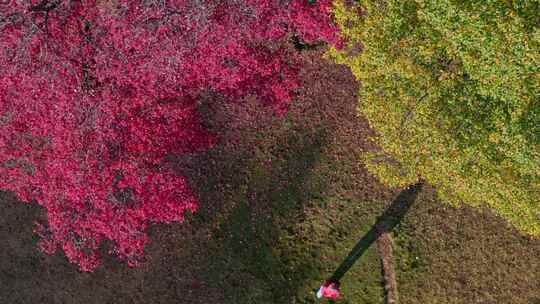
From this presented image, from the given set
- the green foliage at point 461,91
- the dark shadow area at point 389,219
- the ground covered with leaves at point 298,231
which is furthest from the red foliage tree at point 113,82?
the dark shadow area at point 389,219

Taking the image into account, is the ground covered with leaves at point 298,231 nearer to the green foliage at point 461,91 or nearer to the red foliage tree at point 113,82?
the red foliage tree at point 113,82

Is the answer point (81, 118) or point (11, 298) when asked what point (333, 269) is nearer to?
point (81, 118)

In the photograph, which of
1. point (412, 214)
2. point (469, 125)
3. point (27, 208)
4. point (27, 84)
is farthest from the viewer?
point (27, 208)

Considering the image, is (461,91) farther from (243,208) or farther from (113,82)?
(113,82)

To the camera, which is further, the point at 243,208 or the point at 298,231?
the point at 243,208

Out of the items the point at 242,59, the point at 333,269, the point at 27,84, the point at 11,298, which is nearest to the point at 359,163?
the point at 333,269

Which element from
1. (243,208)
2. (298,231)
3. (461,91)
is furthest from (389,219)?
(461,91)
